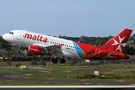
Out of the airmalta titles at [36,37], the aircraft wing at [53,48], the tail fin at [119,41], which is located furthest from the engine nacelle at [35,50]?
the tail fin at [119,41]

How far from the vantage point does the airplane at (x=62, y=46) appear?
143 ft

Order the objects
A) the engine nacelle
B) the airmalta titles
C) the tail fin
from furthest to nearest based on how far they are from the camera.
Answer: the tail fin, the airmalta titles, the engine nacelle

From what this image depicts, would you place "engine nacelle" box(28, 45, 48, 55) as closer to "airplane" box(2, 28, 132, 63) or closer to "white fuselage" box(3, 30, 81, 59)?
"airplane" box(2, 28, 132, 63)

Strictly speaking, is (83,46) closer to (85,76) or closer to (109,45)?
(109,45)

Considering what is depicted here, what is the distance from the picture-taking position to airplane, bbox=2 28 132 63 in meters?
43.5

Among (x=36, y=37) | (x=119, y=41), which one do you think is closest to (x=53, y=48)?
(x=36, y=37)

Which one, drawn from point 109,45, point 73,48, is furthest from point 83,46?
point 109,45

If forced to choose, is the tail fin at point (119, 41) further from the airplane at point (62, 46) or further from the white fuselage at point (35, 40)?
the white fuselage at point (35, 40)

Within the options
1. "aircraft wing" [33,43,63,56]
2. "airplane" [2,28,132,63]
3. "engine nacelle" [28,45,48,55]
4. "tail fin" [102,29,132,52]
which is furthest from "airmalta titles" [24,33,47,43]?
"tail fin" [102,29,132,52]

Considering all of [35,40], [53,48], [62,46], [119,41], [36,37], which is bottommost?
[53,48]

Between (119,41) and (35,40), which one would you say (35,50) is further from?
(119,41)

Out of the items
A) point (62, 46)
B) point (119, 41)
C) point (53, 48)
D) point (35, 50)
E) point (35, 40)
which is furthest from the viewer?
point (119, 41)

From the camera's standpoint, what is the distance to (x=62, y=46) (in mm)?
44688

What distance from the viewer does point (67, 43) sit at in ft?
147
